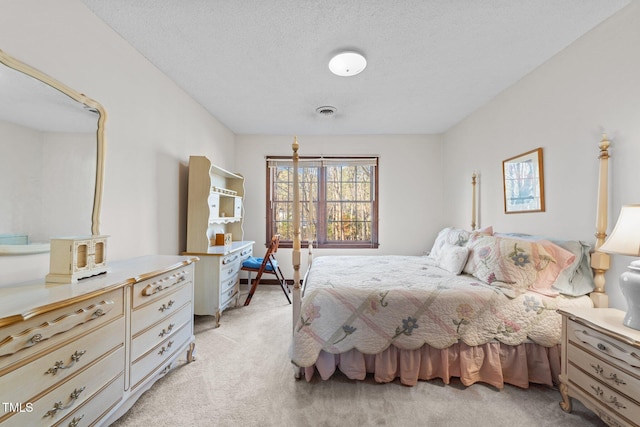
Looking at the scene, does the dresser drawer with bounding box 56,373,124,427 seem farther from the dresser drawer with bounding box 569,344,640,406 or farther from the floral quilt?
the dresser drawer with bounding box 569,344,640,406

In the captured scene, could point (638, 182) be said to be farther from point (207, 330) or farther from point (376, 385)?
point (207, 330)

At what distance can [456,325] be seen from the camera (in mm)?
1837

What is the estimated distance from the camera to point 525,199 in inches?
98.7

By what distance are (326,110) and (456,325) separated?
263 cm

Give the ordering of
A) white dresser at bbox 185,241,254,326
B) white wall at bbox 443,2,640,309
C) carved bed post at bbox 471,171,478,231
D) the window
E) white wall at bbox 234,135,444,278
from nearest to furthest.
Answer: white wall at bbox 443,2,640,309 < white dresser at bbox 185,241,254,326 < carved bed post at bbox 471,171,478,231 < white wall at bbox 234,135,444,278 < the window

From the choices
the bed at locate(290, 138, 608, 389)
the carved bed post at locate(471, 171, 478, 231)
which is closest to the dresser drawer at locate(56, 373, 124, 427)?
the bed at locate(290, 138, 608, 389)

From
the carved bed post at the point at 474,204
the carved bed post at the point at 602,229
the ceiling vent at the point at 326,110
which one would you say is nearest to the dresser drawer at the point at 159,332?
the ceiling vent at the point at 326,110

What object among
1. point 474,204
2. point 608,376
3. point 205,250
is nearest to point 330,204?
point 474,204

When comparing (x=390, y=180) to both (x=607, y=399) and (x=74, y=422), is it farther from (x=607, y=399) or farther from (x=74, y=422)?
(x=74, y=422)

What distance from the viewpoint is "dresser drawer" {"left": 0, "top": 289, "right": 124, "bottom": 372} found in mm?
897

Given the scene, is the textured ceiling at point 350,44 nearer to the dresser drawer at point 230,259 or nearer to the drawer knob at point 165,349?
the dresser drawer at point 230,259

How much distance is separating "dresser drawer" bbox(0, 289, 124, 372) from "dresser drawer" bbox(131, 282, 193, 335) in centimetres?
15

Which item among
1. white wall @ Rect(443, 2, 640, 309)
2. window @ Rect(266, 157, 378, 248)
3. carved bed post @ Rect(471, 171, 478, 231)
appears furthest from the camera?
window @ Rect(266, 157, 378, 248)

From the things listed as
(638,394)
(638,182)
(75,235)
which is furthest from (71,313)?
(638,182)
